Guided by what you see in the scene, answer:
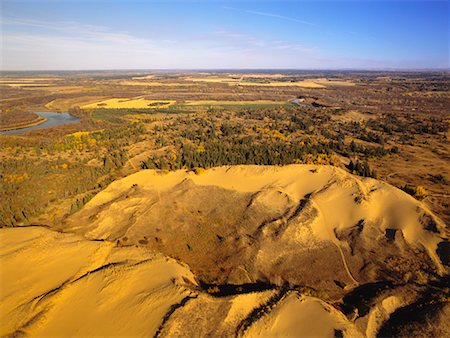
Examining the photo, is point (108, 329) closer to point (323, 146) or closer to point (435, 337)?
point (435, 337)

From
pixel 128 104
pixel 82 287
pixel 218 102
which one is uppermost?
pixel 128 104

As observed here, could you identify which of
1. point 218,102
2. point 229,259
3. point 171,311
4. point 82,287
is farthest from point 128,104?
point 171,311

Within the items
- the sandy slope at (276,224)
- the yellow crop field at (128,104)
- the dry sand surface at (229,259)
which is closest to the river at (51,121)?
the yellow crop field at (128,104)

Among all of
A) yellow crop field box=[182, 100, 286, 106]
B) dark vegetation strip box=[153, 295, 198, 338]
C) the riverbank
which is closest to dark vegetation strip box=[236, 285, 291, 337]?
dark vegetation strip box=[153, 295, 198, 338]

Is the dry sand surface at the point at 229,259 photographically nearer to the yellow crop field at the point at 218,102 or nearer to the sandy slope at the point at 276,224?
the sandy slope at the point at 276,224

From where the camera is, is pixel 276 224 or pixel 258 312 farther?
pixel 276 224

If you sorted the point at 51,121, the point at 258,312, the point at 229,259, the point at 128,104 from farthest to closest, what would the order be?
the point at 128,104, the point at 51,121, the point at 229,259, the point at 258,312

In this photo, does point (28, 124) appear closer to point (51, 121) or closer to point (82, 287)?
point (51, 121)

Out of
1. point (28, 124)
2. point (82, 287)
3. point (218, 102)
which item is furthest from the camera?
point (218, 102)
